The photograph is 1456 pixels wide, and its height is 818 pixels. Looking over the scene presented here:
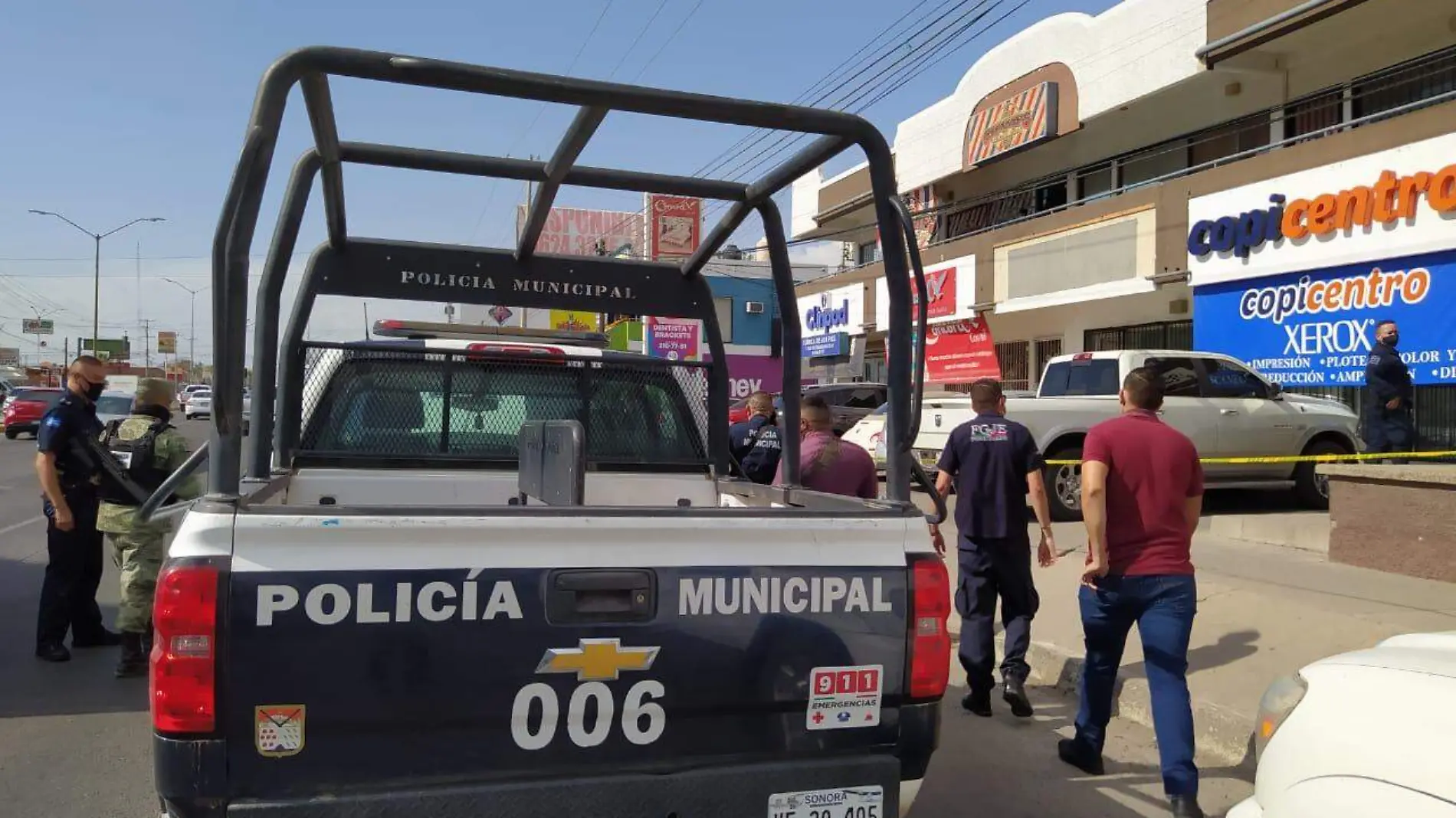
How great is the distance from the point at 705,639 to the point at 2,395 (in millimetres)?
47761

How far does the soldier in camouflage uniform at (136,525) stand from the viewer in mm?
5844

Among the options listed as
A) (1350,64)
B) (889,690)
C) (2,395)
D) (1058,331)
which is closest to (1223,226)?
(1350,64)

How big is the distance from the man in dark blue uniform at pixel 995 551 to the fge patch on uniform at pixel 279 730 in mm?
3757

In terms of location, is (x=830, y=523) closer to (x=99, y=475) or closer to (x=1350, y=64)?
(x=99, y=475)

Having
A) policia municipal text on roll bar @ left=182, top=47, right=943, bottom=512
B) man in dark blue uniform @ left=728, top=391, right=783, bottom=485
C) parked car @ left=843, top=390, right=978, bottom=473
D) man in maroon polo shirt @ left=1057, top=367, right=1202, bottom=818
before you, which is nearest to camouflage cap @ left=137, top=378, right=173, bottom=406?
policia municipal text on roll bar @ left=182, top=47, right=943, bottom=512

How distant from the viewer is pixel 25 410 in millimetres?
28984

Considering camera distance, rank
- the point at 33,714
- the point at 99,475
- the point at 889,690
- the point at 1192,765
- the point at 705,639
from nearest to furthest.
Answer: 1. the point at 705,639
2. the point at 889,690
3. the point at 1192,765
4. the point at 33,714
5. the point at 99,475

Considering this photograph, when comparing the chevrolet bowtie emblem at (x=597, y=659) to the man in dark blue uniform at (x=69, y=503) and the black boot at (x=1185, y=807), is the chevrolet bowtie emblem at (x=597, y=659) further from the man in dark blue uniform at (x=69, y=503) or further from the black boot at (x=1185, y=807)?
the man in dark blue uniform at (x=69, y=503)

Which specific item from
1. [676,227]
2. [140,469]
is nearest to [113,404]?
[140,469]

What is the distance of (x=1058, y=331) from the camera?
21469mm

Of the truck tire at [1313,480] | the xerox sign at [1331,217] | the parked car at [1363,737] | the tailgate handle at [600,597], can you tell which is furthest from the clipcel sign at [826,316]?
the tailgate handle at [600,597]

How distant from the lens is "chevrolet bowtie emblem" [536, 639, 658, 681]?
8.06 feet

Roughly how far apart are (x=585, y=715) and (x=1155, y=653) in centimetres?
277

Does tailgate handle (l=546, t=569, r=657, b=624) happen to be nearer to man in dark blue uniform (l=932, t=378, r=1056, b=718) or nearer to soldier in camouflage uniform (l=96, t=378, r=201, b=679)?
man in dark blue uniform (l=932, t=378, r=1056, b=718)
